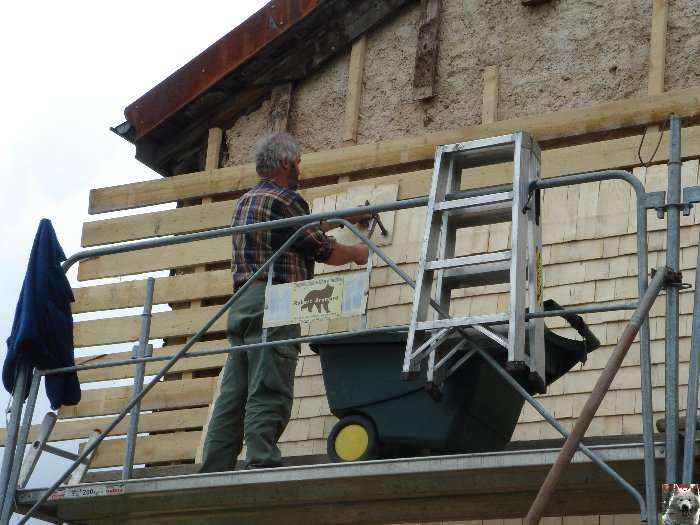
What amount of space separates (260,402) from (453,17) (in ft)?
14.4

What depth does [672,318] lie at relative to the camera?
6.43 m

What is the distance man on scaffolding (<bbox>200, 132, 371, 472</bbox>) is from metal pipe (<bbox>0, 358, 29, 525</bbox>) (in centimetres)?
113

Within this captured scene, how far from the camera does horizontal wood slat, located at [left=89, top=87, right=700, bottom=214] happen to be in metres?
9.39

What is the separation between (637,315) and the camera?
6027mm

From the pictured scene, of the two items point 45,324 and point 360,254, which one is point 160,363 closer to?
point 45,324

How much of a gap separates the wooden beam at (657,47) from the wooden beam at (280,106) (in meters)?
3.11

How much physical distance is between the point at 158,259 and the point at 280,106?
165 centimetres

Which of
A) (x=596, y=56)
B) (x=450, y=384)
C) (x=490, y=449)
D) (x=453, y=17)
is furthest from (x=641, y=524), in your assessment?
(x=453, y=17)

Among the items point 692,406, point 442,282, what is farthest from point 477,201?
point 692,406

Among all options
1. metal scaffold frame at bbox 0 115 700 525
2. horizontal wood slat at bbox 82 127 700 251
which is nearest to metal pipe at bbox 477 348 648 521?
metal scaffold frame at bbox 0 115 700 525

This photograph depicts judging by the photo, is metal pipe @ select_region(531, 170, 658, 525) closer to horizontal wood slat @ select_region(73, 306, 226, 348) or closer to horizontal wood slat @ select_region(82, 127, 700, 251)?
horizontal wood slat @ select_region(82, 127, 700, 251)

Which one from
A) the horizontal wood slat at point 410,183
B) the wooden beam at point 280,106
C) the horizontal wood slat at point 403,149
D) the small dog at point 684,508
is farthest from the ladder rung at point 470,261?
the wooden beam at point 280,106

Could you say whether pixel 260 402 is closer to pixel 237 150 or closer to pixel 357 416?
pixel 357 416

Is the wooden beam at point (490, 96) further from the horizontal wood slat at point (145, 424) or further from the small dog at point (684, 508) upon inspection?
the small dog at point (684, 508)
